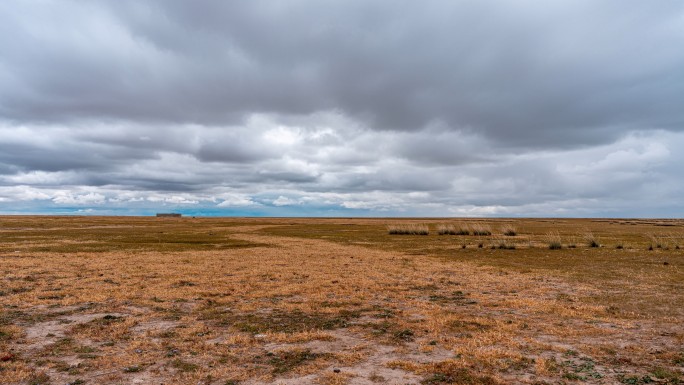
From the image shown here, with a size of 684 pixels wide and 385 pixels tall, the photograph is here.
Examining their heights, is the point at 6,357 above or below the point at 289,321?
above

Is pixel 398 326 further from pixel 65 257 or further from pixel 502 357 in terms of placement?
pixel 65 257

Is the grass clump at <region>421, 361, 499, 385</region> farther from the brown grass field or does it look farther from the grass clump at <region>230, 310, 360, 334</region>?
the grass clump at <region>230, 310, 360, 334</region>

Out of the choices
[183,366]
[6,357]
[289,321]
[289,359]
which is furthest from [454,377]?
[6,357]

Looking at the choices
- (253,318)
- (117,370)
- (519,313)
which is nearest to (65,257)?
(253,318)

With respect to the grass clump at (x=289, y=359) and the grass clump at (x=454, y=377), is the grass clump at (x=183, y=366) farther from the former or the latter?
the grass clump at (x=454, y=377)

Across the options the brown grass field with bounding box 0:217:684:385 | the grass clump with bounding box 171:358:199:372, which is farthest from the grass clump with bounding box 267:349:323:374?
the grass clump with bounding box 171:358:199:372

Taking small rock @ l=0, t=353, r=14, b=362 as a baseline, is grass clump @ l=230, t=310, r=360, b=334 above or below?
below

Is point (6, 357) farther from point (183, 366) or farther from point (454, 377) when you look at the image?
point (454, 377)

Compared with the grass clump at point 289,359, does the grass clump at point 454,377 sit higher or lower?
higher

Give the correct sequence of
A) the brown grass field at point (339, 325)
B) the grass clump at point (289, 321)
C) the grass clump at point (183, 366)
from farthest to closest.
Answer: the grass clump at point (289, 321), the grass clump at point (183, 366), the brown grass field at point (339, 325)

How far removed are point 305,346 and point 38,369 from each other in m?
5.71

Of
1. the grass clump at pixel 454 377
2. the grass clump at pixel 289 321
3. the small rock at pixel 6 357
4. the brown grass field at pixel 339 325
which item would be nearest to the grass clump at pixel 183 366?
the brown grass field at pixel 339 325

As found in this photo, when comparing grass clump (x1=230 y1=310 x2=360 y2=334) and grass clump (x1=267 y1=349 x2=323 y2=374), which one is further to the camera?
grass clump (x1=230 y1=310 x2=360 y2=334)

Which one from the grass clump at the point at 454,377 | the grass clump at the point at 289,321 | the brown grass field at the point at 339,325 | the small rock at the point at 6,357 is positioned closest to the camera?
the grass clump at the point at 454,377
